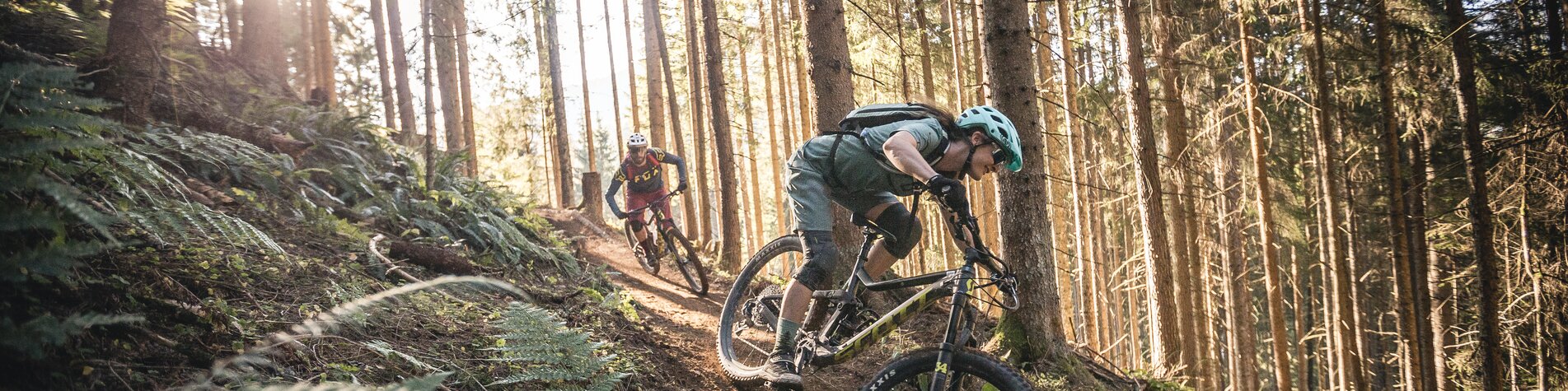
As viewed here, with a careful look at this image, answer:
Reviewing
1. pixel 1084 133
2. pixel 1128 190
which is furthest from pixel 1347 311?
pixel 1084 133

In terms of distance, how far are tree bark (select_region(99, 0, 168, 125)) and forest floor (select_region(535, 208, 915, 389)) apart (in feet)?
12.4

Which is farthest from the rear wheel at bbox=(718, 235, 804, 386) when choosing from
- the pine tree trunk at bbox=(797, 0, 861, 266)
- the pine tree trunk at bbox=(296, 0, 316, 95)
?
the pine tree trunk at bbox=(296, 0, 316, 95)

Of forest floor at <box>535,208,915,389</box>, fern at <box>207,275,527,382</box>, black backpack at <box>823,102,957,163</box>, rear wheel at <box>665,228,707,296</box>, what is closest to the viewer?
fern at <box>207,275,527,382</box>

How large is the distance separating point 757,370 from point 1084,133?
49.0 ft

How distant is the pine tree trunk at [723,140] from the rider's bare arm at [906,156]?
20.7 feet

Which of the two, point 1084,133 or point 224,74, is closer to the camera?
point 224,74

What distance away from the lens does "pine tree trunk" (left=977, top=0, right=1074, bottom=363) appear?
4.85 meters

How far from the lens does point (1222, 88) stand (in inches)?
578

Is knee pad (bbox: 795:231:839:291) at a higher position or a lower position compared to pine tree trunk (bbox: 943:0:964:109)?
lower

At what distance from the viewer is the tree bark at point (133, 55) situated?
15.0ft

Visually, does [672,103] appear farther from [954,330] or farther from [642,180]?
[954,330]

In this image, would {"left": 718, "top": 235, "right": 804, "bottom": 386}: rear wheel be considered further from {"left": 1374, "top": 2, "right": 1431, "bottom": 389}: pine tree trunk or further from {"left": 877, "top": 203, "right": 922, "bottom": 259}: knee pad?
{"left": 1374, "top": 2, "right": 1431, "bottom": 389}: pine tree trunk

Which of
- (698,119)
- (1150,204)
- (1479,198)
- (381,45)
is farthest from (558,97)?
(1479,198)

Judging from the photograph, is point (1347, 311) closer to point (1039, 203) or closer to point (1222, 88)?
point (1222, 88)
